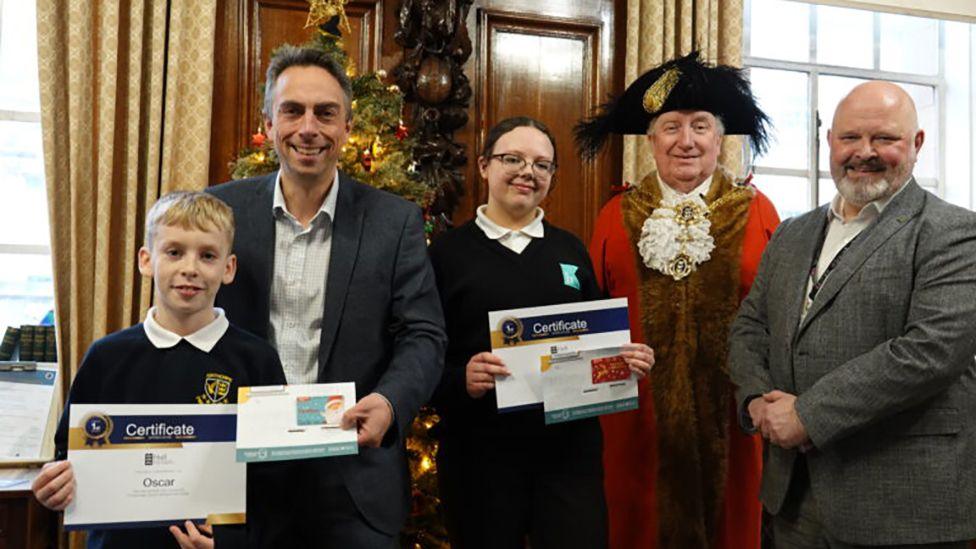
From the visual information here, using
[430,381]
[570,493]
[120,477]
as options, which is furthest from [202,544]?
[570,493]

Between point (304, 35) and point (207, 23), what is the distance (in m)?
0.48

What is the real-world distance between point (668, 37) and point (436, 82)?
54.0 inches

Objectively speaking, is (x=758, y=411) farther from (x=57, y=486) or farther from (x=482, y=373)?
(x=57, y=486)

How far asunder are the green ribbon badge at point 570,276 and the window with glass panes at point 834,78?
3.13m

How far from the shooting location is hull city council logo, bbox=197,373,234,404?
1806 mm

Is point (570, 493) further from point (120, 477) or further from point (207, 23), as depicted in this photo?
point (207, 23)

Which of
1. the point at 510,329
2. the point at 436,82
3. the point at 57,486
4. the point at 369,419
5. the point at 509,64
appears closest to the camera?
the point at 57,486

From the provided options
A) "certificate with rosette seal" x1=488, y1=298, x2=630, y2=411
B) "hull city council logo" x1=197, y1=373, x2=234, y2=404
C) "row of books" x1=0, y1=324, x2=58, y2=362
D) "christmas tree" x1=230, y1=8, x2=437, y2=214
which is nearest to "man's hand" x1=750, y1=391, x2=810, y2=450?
"certificate with rosette seal" x1=488, y1=298, x2=630, y2=411

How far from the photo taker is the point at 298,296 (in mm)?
2008

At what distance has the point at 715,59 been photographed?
4.65 meters

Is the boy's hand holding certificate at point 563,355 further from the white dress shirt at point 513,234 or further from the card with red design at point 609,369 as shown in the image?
the white dress shirt at point 513,234

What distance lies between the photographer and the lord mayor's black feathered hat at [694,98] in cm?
282

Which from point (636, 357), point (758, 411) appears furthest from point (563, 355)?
point (758, 411)

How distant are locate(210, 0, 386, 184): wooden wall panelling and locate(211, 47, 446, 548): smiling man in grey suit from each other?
217cm
